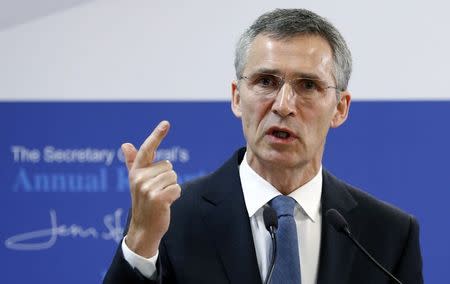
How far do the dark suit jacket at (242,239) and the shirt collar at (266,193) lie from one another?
0.02m

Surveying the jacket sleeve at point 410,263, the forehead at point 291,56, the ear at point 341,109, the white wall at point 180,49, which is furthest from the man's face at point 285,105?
the white wall at point 180,49

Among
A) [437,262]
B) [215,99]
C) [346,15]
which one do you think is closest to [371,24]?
[346,15]

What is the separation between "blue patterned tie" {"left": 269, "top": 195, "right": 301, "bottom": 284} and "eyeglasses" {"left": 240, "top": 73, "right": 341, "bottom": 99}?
0.28m

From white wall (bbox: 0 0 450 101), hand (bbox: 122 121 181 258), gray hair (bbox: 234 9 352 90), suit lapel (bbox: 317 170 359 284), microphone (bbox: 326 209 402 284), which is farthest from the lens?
white wall (bbox: 0 0 450 101)

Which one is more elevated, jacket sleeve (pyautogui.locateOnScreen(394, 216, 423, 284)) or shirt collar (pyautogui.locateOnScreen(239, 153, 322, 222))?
shirt collar (pyautogui.locateOnScreen(239, 153, 322, 222))

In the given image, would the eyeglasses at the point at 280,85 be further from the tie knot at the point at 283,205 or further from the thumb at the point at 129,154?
the thumb at the point at 129,154

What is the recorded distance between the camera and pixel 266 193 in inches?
78.7

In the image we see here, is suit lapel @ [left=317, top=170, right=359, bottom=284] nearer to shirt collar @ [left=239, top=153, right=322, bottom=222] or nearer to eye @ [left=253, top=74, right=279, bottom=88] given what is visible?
shirt collar @ [left=239, top=153, right=322, bottom=222]

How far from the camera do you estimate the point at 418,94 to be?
11.9 ft

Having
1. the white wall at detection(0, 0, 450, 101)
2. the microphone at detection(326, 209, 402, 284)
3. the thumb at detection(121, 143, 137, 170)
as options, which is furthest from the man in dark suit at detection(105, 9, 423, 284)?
the white wall at detection(0, 0, 450, 101)

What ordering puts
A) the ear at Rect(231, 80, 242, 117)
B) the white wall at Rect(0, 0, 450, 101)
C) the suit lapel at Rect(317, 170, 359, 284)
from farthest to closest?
the white wall at Rect(0, 0, 450, 101)
the ear at Rect(231, 80, 242, 117)
the suit lapel at Rect(317, 170, 359, 284)

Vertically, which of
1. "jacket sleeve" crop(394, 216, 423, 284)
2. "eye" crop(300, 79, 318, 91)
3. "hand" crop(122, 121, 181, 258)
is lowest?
"jacket sleeve" crop(394, 216, 423, 284)

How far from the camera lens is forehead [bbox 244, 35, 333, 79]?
197 centimetres

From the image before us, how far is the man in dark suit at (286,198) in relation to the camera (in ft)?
6.16
